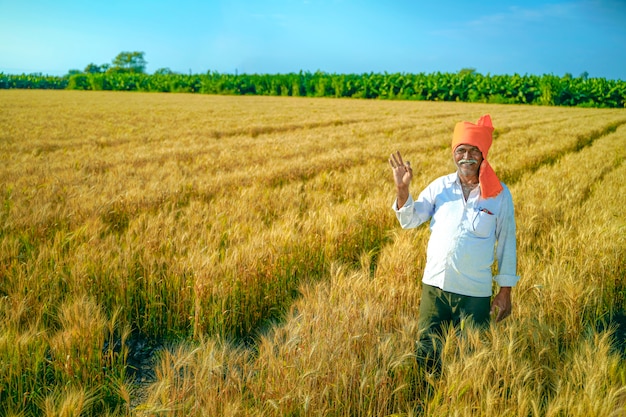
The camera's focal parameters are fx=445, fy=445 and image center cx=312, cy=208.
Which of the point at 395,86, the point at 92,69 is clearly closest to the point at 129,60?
the point at 92,69

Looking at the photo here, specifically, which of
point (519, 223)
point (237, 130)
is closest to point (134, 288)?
point (519, 223)

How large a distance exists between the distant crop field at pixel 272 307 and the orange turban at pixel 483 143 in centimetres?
69

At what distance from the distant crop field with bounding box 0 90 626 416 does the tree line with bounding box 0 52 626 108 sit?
43.9 metres

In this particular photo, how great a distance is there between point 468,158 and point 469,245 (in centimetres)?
44

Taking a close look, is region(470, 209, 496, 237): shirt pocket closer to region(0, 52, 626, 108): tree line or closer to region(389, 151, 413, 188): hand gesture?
region(389, 151, 413, 188): hand gesture

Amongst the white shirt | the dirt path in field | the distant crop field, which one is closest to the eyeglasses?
the white shirt

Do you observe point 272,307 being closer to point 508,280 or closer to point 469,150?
point 508,280

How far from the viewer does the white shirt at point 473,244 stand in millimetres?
2258

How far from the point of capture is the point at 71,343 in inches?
83.6

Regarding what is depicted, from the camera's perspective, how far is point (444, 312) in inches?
92.0

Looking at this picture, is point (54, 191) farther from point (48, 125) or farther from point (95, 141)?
point (48, 125)

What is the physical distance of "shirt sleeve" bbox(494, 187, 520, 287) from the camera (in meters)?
2.27

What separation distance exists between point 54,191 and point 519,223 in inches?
198

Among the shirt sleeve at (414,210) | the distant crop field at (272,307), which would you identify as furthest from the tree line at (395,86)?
the shirt sleeve at (414,210)
